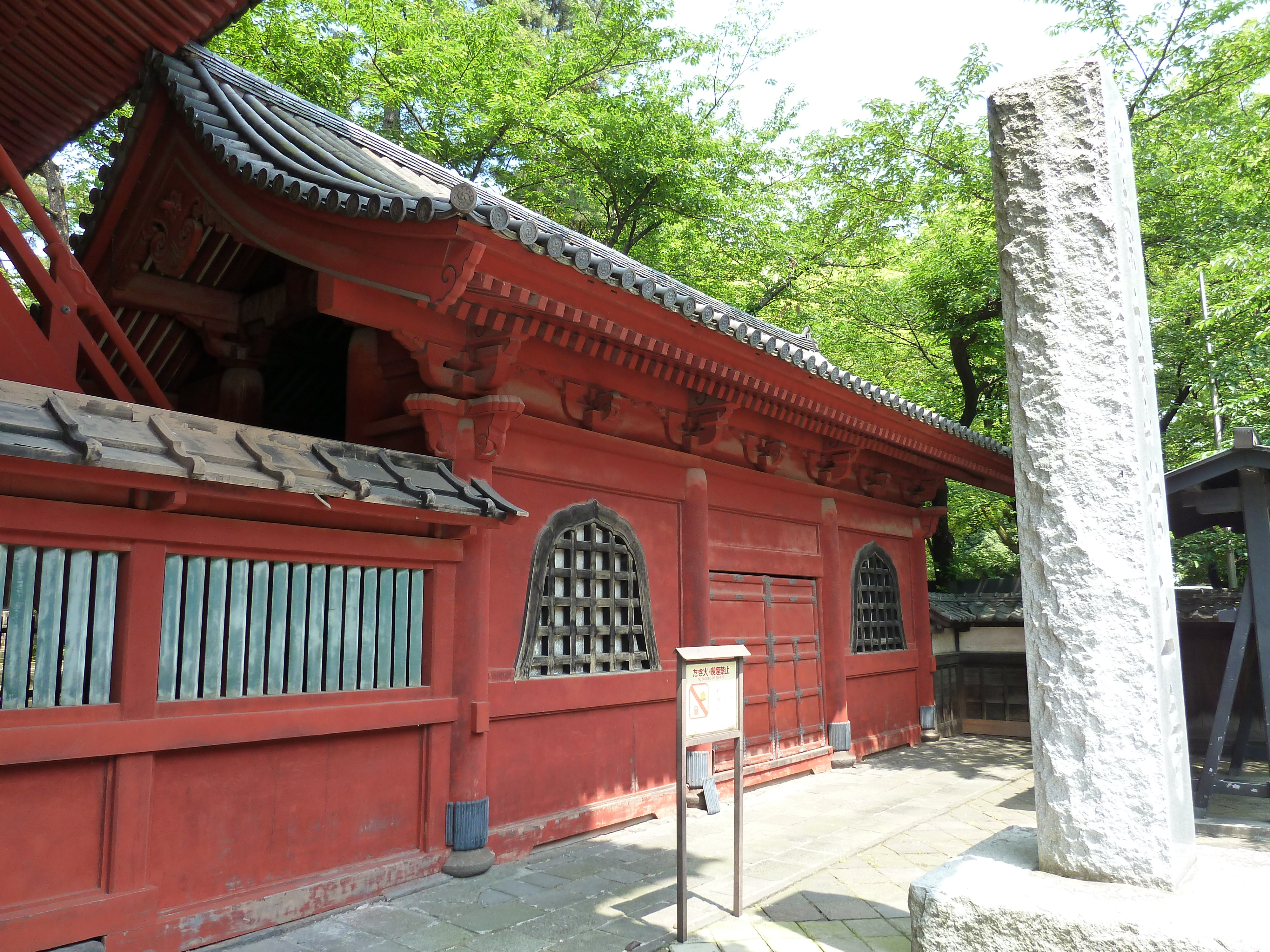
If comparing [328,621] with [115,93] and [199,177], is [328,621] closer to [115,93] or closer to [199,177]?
[199,177]

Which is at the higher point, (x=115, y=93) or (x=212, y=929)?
(x=115, y=93)

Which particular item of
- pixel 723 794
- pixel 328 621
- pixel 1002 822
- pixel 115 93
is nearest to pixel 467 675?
pixel 328 621

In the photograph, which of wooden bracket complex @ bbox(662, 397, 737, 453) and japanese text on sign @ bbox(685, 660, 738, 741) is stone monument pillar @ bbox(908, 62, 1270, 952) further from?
wooden bracket complex @ bbox(662, 397, 737, 453)

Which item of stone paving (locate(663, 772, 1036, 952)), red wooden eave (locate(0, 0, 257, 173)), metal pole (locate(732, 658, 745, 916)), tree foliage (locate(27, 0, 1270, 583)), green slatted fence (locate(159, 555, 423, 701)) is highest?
tree foliage (locate(27, 0, 1270, 583))

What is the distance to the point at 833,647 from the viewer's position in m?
9.07

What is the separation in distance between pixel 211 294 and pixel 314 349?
92 centimetres

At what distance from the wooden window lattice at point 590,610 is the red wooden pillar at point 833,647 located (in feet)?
10.3

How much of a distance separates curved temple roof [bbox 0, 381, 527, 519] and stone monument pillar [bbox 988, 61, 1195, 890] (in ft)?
9.74

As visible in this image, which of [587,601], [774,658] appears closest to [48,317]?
[587,601]

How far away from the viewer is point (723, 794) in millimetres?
7207

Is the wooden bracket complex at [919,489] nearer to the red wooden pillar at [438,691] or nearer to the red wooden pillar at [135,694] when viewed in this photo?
the red wooden pillar at [438,691]

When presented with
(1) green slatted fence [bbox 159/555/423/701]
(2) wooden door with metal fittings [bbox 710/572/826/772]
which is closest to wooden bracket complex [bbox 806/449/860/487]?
(2) wooden door with metal fittings [bbox 710/572/826/772]

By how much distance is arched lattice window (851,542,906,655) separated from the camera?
32.0ft

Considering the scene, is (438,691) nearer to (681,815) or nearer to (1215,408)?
(681,815)
